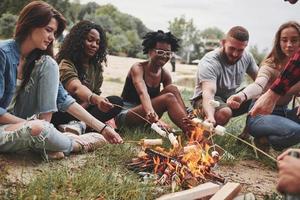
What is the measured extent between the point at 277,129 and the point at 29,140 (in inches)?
98.3

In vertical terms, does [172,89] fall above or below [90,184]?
above

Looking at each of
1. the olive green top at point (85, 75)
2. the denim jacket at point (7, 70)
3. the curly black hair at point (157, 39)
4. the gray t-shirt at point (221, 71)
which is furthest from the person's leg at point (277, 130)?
the denim jacket at point (7, 70)

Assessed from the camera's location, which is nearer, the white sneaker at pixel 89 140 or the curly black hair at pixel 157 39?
the white sneaker at pixel 89 140

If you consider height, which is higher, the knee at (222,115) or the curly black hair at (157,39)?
the curly black hair at (157,39)

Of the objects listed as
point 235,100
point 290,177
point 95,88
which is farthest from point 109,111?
point 290,177

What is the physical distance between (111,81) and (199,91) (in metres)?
6.78

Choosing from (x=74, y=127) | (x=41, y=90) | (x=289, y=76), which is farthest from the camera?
(x=74, y=127)

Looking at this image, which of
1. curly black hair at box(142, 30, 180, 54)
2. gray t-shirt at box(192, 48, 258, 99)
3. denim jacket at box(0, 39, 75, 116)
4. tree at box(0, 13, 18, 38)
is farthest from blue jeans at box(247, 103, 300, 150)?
tree at box(0, 13, 18, 38)

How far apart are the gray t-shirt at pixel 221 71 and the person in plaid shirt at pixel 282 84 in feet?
4.64

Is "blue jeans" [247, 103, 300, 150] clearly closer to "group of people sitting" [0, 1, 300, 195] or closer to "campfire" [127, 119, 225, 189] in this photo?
"group of people sitting" [0, 1, 300, 195]

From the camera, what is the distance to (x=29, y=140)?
3.39 meters

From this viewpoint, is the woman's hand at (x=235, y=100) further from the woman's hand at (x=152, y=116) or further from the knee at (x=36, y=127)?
the knee at (x=36, y=127)

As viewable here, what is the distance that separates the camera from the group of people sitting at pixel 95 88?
11.5 ft

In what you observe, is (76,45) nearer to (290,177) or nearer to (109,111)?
(109,111)
